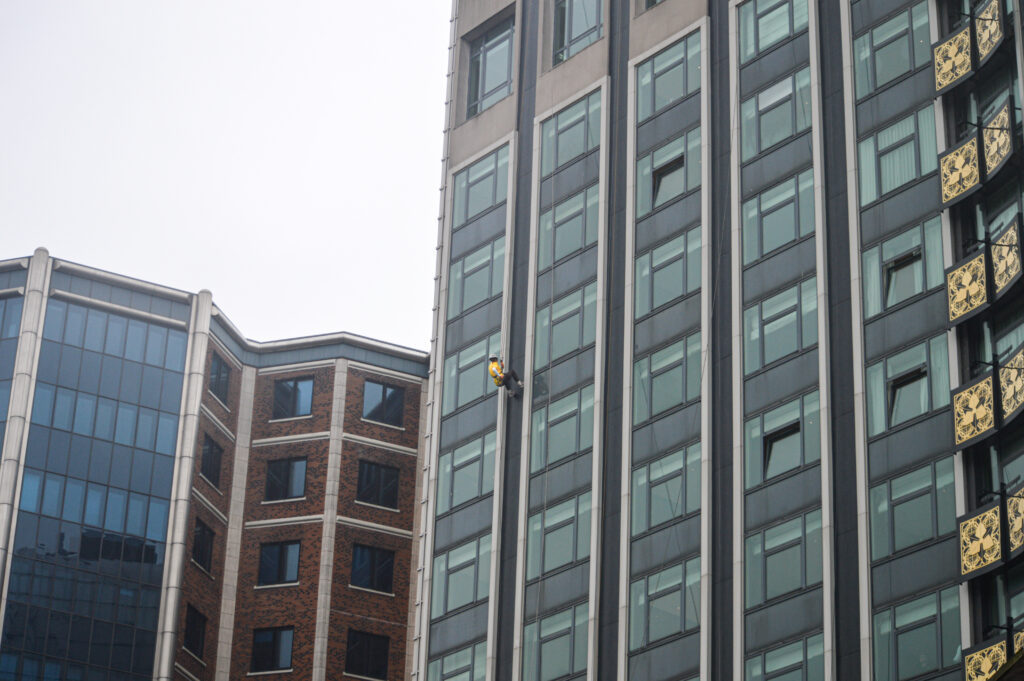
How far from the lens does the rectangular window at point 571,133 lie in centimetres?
5734

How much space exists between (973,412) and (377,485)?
43051 millimetres

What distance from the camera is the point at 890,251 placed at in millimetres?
45656

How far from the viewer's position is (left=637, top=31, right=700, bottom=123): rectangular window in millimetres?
54531

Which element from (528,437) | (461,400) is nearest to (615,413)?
(528,437)

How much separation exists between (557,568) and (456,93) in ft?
66.1

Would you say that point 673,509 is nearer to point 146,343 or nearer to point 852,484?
point 852,484

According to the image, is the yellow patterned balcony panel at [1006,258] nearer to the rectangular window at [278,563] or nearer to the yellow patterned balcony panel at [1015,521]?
the yellow patterned balcony panel at [1015,521]

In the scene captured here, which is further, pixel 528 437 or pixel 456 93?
pixel 456 93

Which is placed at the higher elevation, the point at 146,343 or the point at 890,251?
the point at 146,343

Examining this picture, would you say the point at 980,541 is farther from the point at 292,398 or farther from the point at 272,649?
the point at 292,398

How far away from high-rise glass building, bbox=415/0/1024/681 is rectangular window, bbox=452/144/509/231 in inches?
5.8

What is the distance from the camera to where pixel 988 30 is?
44.7 metres

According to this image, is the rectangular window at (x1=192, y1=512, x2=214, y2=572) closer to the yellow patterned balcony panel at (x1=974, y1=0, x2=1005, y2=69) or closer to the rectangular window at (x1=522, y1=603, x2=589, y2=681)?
the rectangular window at (x1=522, y1=603, x2=589, y2=681)

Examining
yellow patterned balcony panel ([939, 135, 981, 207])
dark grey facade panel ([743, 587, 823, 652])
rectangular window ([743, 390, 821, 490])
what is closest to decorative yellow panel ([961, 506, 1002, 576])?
dark grey facade panel ([743, 587, 823, 652])
